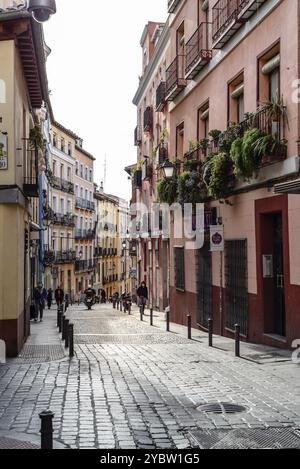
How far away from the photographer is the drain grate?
663cm

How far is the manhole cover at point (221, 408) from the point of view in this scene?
8.15m

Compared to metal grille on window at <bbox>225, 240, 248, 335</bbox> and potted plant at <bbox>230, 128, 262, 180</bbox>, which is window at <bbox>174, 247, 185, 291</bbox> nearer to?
metal grille on window at <bbox>225, 240, 248, 335</bbox>

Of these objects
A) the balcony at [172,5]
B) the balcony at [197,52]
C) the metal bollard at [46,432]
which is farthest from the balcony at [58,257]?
the metal bollard at [46,432]

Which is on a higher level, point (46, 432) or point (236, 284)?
point (236, 284)

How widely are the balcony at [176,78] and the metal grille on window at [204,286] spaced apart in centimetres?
630

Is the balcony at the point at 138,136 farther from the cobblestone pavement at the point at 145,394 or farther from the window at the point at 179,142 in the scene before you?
the cobblestone pavement at the point at 145,394

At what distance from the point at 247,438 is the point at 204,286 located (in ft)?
41.4

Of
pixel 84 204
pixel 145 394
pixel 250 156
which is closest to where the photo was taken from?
pixel 145 394

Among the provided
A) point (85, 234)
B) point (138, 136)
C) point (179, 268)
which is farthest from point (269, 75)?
point (85, 234)

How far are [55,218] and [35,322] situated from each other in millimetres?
30158

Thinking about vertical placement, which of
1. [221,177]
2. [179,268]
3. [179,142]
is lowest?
[179,268]

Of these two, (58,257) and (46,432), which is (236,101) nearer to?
(46,432)

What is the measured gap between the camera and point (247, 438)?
22.7 ft
